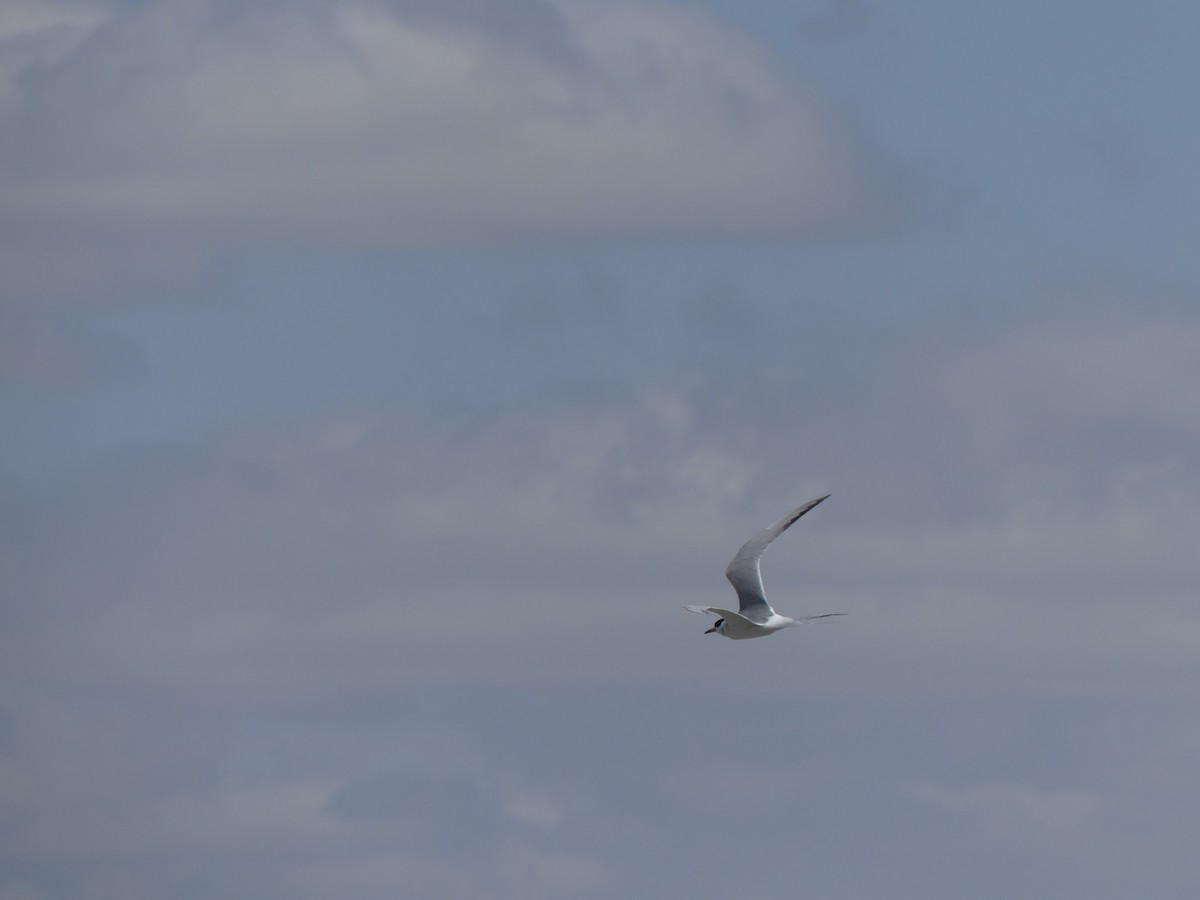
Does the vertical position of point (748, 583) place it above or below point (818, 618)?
above

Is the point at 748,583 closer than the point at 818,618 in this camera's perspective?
No

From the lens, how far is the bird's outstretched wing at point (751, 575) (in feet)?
251

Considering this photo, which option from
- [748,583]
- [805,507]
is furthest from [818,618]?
[748,583]

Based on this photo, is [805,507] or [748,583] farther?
[748,583]

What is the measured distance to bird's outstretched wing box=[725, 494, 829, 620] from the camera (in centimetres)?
7650

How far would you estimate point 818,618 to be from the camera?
67.7 m

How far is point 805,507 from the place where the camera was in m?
69.4

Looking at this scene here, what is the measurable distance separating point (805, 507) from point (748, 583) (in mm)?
8205

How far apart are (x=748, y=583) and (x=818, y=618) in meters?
9.30

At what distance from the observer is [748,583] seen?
252 feet

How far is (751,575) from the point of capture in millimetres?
76625

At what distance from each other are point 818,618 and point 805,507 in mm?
4106

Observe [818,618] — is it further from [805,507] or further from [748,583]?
[748,583]
